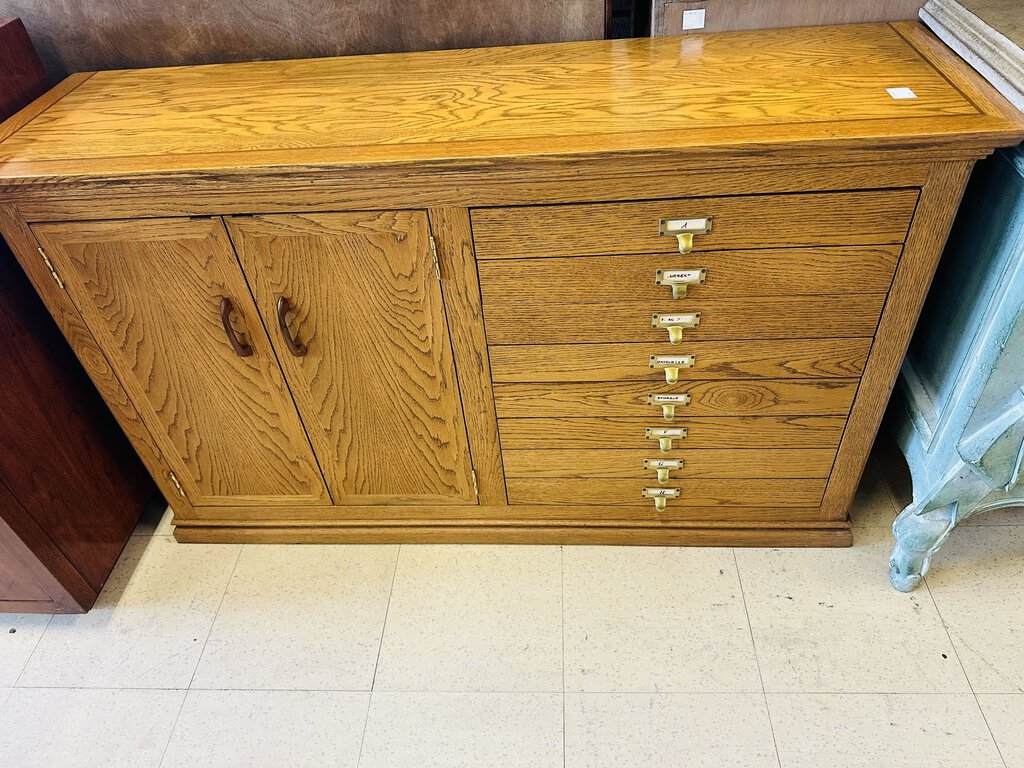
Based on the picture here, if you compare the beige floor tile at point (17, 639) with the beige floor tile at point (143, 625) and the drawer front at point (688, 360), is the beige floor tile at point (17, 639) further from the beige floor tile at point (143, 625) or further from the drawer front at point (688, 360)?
the drawer front at point (688, 360)

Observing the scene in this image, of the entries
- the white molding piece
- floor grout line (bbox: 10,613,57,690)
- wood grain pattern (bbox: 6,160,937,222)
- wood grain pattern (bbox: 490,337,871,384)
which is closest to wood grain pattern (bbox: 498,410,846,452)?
wood grain pattern (bbox: 490,337,871,384)

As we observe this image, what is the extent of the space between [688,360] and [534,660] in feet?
2.10

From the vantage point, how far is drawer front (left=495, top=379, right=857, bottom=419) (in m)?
1.28

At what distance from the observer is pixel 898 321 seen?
1.18m

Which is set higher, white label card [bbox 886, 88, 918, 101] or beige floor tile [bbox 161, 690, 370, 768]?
white label card [bbox 886, 88, 918, 101]

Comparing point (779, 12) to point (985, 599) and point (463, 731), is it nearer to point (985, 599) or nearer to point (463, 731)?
point (985, 599)

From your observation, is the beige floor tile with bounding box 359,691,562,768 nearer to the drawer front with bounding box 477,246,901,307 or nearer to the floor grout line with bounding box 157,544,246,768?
the floor grout line with bounding box 157,544,246,768

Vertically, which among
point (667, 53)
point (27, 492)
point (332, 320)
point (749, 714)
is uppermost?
point (667, 53)

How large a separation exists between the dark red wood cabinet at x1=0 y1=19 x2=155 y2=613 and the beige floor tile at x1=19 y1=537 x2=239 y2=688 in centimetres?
4

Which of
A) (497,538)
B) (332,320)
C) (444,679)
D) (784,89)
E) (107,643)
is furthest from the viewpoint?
(497,538)

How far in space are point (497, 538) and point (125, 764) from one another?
31.3 inches

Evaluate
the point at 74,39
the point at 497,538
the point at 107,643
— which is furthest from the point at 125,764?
the point at 74,39

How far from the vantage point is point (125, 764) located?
50.6 inches

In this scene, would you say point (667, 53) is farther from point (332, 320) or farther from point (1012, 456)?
point (1012, 456)
